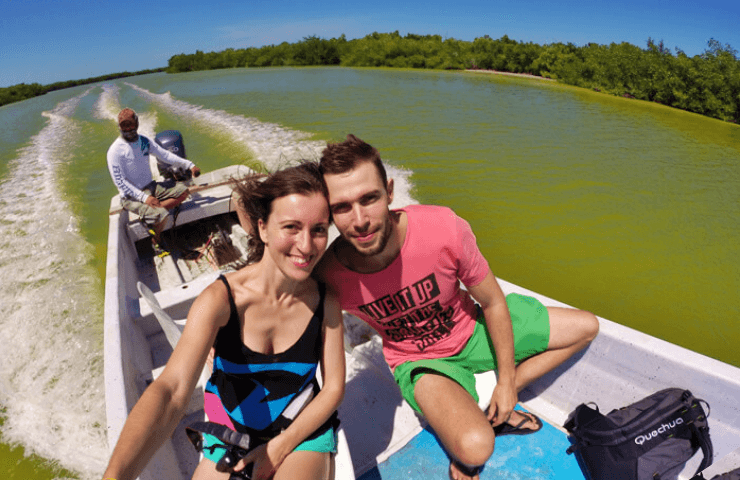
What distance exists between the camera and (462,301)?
6.41 ft

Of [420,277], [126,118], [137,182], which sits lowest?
[420,277]

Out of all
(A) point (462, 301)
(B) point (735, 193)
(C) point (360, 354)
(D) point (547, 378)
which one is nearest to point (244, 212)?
(A) point (462, 301)

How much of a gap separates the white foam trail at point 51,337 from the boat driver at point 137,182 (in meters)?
1.30

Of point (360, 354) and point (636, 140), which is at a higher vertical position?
point (636, 140)

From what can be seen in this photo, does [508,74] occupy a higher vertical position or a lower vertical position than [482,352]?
higher

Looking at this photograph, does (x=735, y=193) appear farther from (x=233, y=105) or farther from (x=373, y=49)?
(x=373, y=49)

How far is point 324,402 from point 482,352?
84 centimetres

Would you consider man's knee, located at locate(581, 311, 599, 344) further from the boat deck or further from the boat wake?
the boat wake

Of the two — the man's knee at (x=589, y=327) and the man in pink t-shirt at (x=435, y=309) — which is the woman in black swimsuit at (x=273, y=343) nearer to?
the man in pink t-shirt at (x=435, y=309)

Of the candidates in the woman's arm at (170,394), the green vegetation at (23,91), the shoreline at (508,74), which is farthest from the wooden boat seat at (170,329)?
the green vegetation at (23,91)

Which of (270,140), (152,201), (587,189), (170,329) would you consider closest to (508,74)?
(270,140)

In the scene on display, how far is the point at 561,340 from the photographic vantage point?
6.38 ft

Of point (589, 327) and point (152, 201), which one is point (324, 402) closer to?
point (589, 327)

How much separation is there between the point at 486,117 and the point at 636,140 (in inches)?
168
